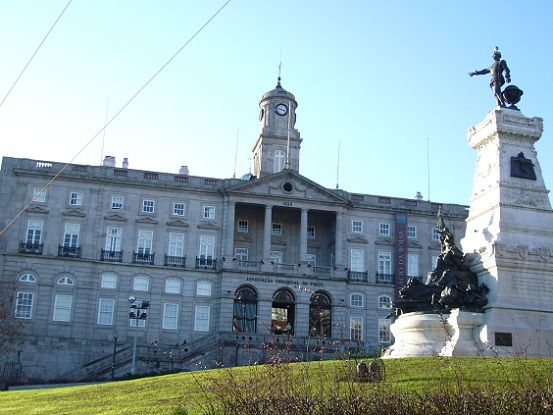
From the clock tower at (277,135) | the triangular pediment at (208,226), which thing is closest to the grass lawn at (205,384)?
the triangular pediment at (208,226)

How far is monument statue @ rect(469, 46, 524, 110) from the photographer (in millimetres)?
27234

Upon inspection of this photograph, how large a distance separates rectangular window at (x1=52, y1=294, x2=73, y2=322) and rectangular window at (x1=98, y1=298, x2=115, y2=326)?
2298mm

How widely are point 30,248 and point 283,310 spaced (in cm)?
2115

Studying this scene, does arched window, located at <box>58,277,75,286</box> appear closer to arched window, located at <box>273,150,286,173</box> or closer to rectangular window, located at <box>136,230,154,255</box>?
rectangular window, located at <box>136,230,154,255</box>

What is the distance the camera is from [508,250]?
78.5ft

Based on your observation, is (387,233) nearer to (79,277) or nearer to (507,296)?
(79,277)

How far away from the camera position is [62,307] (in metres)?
58.2

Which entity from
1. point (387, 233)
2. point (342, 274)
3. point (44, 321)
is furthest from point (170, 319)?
point (387, 233)

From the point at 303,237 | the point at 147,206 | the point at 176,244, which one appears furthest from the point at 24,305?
the point at 303,237

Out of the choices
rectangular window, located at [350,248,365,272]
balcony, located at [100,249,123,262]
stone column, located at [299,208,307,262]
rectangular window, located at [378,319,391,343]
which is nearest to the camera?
balcony, located at [100,249,123,262]

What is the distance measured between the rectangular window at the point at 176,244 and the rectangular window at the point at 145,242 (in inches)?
61.4

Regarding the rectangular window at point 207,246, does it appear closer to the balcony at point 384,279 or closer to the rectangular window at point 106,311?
the rectangular window at point 106,311

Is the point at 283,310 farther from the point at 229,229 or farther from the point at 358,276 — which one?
the point at 229,229

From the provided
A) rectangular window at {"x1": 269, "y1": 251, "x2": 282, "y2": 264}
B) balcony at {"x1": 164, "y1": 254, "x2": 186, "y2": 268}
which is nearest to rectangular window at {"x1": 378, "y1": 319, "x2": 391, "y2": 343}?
rectangular window at {"x1": 269, "y1": 251, "x2": 282, "y2": 264}
